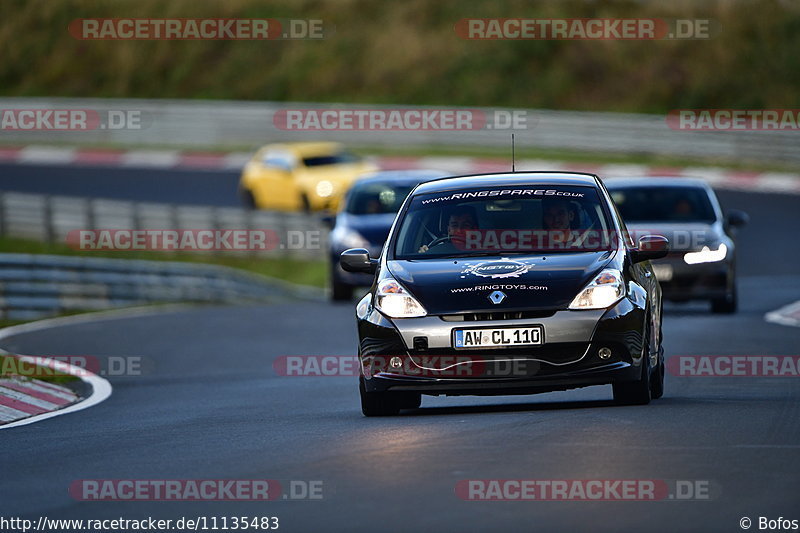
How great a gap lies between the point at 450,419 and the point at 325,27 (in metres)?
51.3

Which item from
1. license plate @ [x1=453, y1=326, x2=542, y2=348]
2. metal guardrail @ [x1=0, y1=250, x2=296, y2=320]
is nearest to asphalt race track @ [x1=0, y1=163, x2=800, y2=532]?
license plate @ [x1=453, y1=326, x2=542, y2=348]

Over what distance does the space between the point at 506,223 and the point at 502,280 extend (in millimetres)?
863

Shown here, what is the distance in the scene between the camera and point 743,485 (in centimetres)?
782

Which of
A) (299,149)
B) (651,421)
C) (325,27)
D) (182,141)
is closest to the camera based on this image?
(651,421)

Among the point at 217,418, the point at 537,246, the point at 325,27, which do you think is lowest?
the point at 217,418

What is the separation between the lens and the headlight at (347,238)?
23547 millimetres

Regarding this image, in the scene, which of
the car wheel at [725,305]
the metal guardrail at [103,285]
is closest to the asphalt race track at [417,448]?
the car wheel at [725,305]

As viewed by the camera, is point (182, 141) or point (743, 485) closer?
point (743, 485)

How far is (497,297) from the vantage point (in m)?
10.5

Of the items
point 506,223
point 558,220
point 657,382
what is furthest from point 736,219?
point 506,223

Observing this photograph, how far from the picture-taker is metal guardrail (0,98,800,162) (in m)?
41.6

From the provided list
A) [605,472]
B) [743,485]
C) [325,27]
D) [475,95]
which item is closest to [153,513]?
[605,472]

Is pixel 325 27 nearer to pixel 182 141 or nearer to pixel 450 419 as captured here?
pixel 182 141

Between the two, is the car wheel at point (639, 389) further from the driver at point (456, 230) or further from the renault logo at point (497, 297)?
the driver at point (456, 230)
